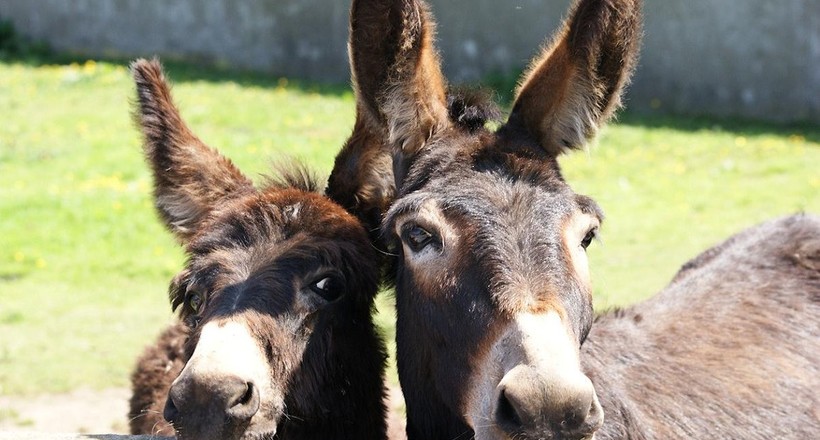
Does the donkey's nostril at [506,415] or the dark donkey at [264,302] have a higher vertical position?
the donkey's nostril at [506,415]

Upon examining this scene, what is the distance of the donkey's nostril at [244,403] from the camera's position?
3316 mm

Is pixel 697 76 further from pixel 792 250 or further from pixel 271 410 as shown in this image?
pixel 271 410

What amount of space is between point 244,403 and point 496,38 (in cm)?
1672

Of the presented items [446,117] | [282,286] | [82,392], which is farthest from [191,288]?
[82,392]

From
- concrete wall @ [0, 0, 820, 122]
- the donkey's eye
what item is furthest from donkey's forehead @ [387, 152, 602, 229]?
concrete wall @ [0, 0, 820, 122]

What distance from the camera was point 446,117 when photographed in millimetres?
3951

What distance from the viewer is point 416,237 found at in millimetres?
3549

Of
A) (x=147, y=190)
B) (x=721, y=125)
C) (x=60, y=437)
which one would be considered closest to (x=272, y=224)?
(x=60, y=437)

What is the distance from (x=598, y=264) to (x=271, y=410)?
717 centimetres

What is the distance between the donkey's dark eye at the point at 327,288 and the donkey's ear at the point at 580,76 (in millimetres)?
935

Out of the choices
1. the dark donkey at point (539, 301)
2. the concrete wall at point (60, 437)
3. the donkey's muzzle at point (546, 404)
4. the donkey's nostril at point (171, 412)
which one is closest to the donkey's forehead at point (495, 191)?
the dark donkey at point (539, 301)

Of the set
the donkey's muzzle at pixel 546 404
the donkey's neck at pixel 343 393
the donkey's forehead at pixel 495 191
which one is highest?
the donkey's forehead at pixel 495 191

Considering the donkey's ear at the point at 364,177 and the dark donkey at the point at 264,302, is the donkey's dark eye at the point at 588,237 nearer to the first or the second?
the dark donkey at the point at 264,302

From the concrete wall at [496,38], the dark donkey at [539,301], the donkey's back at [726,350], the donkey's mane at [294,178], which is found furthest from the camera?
the concrete wall at [496,38]
